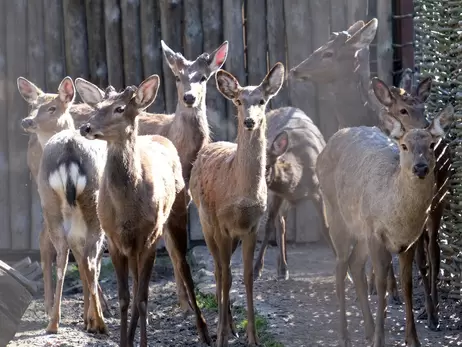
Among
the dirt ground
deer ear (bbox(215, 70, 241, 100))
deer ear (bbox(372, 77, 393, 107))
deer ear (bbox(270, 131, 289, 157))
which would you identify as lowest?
the dirt ground

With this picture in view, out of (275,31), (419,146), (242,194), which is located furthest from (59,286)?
(275,31)

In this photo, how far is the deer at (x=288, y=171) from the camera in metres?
11.2

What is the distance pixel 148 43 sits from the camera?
12961 mm

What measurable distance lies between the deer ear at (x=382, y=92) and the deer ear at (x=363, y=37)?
5.75ft

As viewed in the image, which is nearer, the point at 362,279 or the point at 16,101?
the point at 362,279

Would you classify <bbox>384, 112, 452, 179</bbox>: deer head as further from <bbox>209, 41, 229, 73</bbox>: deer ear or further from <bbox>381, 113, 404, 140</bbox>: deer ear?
<bbox>209, 41, 229, 73</bbox>: deer ear

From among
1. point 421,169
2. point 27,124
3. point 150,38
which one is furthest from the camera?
point 150,38

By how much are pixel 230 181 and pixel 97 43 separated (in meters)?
4.66

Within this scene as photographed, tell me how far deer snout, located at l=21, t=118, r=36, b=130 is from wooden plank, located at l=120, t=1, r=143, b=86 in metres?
2.61

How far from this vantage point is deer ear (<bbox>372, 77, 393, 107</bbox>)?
959 cm

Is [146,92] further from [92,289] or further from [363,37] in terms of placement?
[363,37]

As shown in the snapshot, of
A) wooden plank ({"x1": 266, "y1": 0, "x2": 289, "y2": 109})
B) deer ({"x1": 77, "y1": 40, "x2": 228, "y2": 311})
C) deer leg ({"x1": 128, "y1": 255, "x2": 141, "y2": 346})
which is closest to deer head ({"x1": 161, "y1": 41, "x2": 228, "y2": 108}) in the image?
deer ({"x1": 77, "y1": 40, "x2": 228, "y2": 311})

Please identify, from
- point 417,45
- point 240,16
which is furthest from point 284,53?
point 417,45

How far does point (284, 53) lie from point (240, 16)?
68 centimetres
